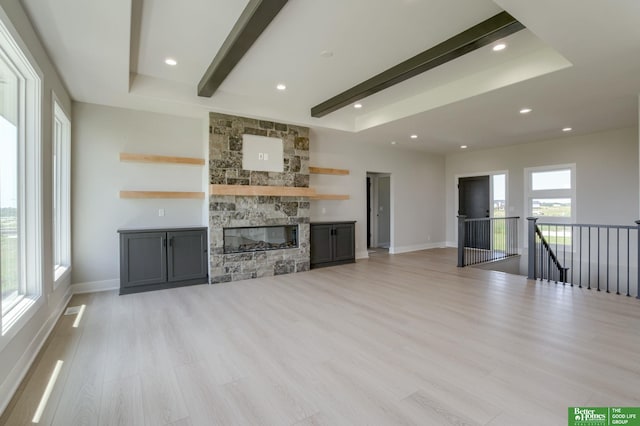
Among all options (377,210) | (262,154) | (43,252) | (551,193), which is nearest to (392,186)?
(377,210)

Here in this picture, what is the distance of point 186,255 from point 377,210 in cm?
575

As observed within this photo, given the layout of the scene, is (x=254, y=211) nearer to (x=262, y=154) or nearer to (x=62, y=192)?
(x=262, y=154)

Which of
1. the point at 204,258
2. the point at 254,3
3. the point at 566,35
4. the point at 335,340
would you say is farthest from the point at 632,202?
the point at 204,258

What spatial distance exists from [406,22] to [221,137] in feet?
10.7

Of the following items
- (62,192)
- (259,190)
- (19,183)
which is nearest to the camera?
(19,183)

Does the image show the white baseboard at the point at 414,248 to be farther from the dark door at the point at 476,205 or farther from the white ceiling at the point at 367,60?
the white ceiling at the point at 367,60

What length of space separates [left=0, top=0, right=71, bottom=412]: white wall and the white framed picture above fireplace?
8.00 ft

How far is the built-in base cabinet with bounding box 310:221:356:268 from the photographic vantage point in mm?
6152

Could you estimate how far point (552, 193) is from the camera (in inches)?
271

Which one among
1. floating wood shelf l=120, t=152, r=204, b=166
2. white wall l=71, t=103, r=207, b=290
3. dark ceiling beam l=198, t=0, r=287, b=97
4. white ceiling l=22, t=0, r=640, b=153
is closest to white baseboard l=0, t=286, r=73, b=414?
white wall l=71, t=103, r=207, b=290

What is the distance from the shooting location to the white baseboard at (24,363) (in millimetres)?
1963

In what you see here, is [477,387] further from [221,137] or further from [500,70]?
[221,137]

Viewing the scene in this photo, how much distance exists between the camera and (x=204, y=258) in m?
4.92

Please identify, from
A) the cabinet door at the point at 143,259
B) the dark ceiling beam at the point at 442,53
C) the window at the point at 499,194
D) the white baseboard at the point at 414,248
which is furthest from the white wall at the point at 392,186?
the cabinet door at the point at 143,259
